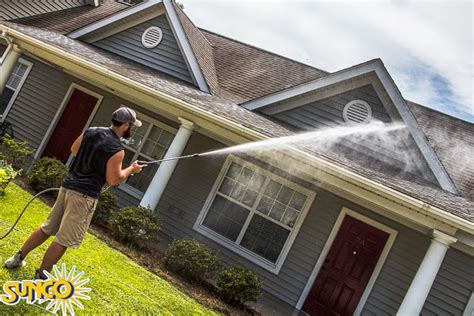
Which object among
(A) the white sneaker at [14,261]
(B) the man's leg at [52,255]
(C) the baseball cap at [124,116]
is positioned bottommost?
A: (A) the white sneaker at [14,261]

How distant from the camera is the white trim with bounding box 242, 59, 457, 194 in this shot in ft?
27.3

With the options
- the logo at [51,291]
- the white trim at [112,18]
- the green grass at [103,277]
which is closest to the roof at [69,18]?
the white trim at [112,18]

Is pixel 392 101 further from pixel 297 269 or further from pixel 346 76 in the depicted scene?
pixel 297 269

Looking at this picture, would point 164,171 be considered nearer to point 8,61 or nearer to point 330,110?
point 330,110

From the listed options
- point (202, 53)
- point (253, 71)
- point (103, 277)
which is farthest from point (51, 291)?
point (253, 71)

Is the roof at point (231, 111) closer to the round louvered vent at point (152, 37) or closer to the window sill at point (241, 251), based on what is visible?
the round louvered vent at point (152, 37)

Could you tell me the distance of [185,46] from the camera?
36.1 feet

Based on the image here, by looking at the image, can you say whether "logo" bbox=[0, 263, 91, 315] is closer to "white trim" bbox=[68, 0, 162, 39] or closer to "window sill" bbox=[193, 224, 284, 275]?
"window sill" bbox=[193, 224, 284, 275]

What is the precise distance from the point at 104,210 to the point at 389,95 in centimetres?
688

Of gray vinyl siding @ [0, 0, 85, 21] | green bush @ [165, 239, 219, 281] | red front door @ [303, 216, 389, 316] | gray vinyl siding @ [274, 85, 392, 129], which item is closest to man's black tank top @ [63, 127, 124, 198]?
green bush @ [165, 239, 219, 281]

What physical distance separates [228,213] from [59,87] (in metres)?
6.73

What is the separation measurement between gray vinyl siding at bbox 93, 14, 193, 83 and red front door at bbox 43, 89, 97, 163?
67.4 inches

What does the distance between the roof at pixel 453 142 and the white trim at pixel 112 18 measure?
8.28m

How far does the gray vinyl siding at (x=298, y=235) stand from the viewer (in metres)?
8.32
